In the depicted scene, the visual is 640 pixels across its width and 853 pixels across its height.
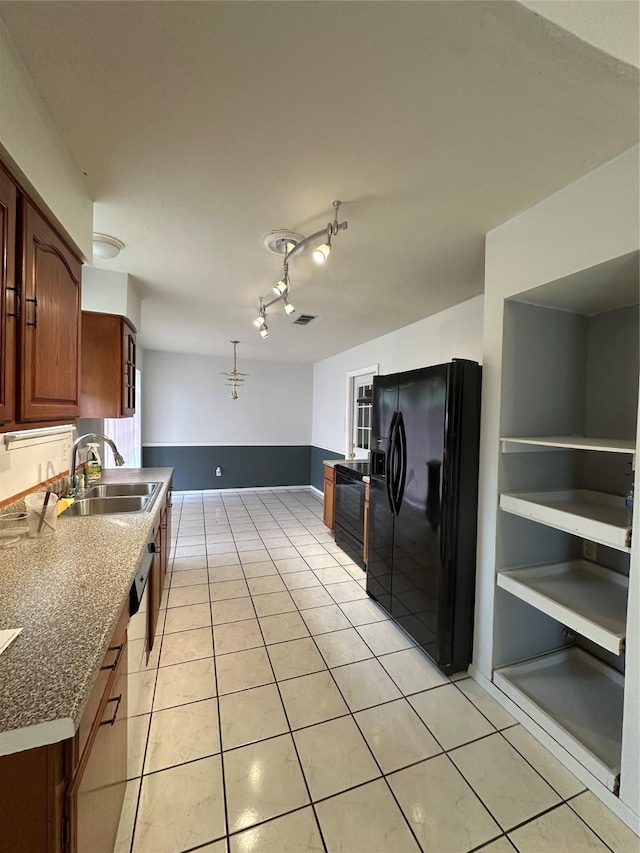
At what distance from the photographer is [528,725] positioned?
5.38 ft

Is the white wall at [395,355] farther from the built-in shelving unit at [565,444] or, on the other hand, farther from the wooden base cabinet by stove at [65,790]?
the wooden base cabinet by stove at [65,790]

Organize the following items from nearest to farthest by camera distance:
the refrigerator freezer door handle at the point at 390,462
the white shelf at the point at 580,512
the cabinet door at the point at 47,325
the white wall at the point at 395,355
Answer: the cabinet door at the point at 47,325, the white shelf at the point at 580,512, the refrigerator freezer door handle at the point at 390,462, the white wall at the point at 395,355

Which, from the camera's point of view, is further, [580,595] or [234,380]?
[234,380]

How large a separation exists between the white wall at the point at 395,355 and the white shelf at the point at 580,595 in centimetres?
167

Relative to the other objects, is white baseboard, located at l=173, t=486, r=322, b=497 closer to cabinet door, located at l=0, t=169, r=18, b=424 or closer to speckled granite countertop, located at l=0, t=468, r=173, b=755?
speckled granite countertop, located at l=0, t=468, r=173, b=755

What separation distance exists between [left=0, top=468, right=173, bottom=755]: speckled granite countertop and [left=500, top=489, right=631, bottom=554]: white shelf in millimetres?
1767

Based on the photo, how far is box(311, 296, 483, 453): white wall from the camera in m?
2.88

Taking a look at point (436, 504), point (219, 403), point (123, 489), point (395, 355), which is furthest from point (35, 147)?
point (219, 403)

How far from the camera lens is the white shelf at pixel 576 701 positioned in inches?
56.4

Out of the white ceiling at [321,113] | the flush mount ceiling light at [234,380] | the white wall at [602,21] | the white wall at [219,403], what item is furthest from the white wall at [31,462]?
the flush mount ceiling light at [234,380]

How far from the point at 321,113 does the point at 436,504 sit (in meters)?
1.84

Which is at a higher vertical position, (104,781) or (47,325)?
(47,325)

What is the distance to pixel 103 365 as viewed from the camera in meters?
2.51

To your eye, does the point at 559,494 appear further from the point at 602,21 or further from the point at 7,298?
the point at 7,298
